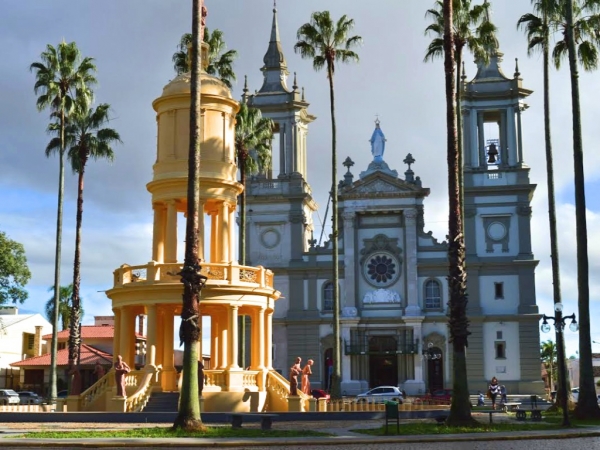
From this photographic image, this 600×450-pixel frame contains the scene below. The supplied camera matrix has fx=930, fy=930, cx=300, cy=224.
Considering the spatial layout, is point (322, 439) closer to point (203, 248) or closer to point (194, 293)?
point (194, 293)

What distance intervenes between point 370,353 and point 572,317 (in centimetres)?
3594

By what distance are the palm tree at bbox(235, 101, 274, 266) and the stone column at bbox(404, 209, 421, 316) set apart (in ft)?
49.5

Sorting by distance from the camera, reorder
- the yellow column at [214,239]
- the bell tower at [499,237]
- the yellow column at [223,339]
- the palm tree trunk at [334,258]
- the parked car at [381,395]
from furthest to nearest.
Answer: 1. the bell tower at [499,237]
2. the parked car at [381,395]
3. the palm tree trunk at [334,258]
4. the yellow column at [214,239]
5. the yellow column at [223,339]

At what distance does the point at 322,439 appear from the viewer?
23.3 meters

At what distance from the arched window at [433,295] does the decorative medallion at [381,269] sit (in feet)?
7.89

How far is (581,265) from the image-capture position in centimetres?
3434

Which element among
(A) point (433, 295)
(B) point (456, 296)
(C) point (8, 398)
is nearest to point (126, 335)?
(B) point (456, 296)

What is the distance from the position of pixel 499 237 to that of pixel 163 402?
37.5 m

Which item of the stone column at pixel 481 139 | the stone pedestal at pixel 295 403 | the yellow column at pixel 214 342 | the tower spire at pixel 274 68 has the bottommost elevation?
the stone pedestal at pixel 295 403

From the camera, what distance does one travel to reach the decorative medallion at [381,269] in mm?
67500


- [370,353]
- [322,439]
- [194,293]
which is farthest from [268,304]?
[370,353]

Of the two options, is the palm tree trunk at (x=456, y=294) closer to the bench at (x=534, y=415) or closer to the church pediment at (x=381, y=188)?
the bench at (x=534, y=415)

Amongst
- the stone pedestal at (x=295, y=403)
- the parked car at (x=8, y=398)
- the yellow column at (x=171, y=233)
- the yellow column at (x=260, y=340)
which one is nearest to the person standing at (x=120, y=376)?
the yellow column at (x=171, y=233)

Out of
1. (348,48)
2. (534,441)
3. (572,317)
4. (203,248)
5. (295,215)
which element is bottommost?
(534,441)
